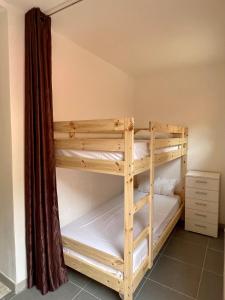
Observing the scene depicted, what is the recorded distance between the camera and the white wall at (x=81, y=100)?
2.21 metres

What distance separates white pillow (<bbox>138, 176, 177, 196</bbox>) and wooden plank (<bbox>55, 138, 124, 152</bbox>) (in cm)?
182

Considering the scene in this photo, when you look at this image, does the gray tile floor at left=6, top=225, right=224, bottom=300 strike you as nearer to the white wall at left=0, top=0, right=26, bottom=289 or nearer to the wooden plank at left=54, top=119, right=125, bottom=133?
the white wall at left=0, top=0, right=26, bottom=289

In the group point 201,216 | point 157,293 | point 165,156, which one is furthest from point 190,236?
point 165,156

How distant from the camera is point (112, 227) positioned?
7.18 ft

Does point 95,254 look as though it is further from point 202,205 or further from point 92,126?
A: point 202,205

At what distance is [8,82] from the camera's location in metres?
1.72

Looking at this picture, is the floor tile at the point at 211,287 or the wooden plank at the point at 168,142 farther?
the wooden plank at the point at 168,142

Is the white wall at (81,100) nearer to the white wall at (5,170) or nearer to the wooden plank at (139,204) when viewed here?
the white wall at (5,170)

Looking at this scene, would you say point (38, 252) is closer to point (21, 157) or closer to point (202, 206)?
point (21, 157)

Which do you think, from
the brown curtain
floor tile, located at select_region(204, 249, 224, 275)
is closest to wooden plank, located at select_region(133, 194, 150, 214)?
the brown curtain

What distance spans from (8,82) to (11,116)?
29 centimetres

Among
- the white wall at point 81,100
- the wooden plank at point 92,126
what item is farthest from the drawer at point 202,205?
the wooden plank at point 92,126

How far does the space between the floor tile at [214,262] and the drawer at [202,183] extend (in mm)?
824

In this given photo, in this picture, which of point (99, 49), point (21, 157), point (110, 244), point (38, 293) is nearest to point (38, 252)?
point (38, 293)
